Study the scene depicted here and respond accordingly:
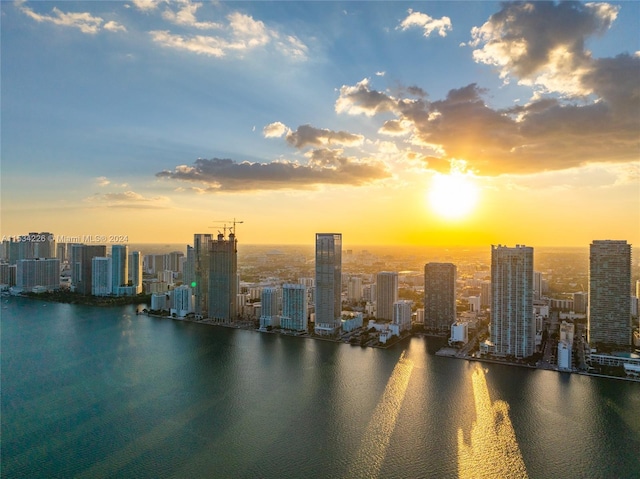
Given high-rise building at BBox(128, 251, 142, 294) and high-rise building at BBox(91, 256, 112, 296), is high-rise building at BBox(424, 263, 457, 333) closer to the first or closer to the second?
high-rise building at BBox(128, 251, 142, 294)

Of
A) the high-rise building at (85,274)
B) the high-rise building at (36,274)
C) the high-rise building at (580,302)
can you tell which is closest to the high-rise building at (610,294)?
the high-rise building at (580,302)

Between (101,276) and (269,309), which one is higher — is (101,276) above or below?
above

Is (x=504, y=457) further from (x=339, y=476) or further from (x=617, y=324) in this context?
(x=617, y=324)

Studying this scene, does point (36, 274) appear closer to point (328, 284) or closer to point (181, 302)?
point (181, 302)

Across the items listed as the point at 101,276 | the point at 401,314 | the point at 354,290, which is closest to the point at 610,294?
the point at 401,314

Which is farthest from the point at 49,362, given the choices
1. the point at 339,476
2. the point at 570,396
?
the point at 570,396

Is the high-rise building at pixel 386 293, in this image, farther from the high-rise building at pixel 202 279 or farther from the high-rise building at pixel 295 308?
the high-rise building at pixel 202 279

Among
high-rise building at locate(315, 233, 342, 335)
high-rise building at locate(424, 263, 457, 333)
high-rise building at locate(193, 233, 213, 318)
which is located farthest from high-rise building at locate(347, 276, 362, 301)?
high-rise building at locate(193, 233, 213, 318)
